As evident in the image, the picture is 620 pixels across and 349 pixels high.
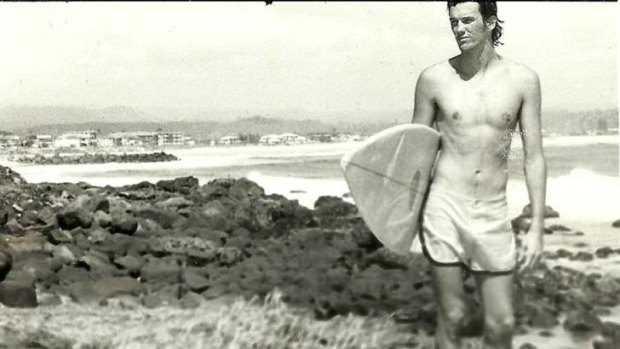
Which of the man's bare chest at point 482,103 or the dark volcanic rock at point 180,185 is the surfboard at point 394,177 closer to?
the man's bare chest at point 482,103

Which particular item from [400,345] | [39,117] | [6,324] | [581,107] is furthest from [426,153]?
[39,117]

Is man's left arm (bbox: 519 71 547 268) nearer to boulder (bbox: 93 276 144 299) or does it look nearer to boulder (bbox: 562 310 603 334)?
boulder (bbox: 562 310 603 334)

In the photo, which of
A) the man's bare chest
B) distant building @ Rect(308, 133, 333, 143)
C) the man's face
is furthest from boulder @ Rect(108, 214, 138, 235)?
the man's face

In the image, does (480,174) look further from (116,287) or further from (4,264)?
(4,264)

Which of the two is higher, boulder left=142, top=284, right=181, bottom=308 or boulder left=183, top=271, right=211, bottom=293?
boulder left=183, top=271, right=211, bottom=293

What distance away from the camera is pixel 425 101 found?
424 cm

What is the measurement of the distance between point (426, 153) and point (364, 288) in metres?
1.40

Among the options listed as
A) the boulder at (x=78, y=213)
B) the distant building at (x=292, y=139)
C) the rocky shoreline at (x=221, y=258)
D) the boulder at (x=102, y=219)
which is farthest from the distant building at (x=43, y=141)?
the distant building at (x=292, y=139)

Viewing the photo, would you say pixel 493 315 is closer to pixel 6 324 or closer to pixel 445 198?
pixel 445 198

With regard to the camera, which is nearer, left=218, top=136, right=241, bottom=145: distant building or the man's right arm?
the man's right arm

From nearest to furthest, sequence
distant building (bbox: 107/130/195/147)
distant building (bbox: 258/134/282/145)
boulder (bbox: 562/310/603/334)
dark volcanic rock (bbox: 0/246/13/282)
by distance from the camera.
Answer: boulder (bbox: 562/310/603/334) → dark volcanic rock (bbox: 0/246/13/282) → distant building (bbox: 258/134/282/145) → distant building (bbox: 107/130/195/147)

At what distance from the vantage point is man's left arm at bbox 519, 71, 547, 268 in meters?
4.07

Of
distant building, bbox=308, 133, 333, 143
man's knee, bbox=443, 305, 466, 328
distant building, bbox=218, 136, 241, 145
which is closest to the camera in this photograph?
man's knee, bbox=443, 305, 466, 328

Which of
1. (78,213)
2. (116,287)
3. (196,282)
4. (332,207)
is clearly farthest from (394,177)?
(78,213)
